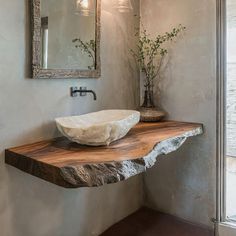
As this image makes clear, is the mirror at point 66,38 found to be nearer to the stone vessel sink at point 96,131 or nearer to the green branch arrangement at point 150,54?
the stone vessel sink at point 96,131

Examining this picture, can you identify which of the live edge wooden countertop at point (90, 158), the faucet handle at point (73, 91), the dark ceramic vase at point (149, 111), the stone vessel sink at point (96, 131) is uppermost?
the faucet handle at point (73, 91)

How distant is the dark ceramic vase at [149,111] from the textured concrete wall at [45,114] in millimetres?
158

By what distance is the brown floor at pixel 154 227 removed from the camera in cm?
216

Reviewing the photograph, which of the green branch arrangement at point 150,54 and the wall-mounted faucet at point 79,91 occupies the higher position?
the green branch arrangement at point 150,54

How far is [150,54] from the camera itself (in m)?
2.40

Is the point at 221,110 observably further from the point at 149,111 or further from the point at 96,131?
the point at 96,131

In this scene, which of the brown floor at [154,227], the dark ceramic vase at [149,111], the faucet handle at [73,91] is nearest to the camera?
the faucet handle at [73,91]

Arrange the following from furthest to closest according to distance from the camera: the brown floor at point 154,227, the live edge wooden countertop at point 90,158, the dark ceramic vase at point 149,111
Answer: the dark ceramic vase at point 149,111 → the brown floor at point 154,227 → the live edge wooden countertop at point 90,158

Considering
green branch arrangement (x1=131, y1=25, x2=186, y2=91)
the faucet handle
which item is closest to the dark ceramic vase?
green branch arrangement (x1=131, y1=25, x2=186, y2=91)

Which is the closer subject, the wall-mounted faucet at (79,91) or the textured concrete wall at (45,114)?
the textured concrete wall at (45,114)

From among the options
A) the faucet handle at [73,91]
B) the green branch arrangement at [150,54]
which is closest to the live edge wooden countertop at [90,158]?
the faucet handle at [73,91]

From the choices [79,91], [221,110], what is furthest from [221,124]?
[79,91]

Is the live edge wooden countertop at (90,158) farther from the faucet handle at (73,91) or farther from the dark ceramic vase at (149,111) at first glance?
the dark ceramic vase at (149,111)

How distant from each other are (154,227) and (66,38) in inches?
61.6
